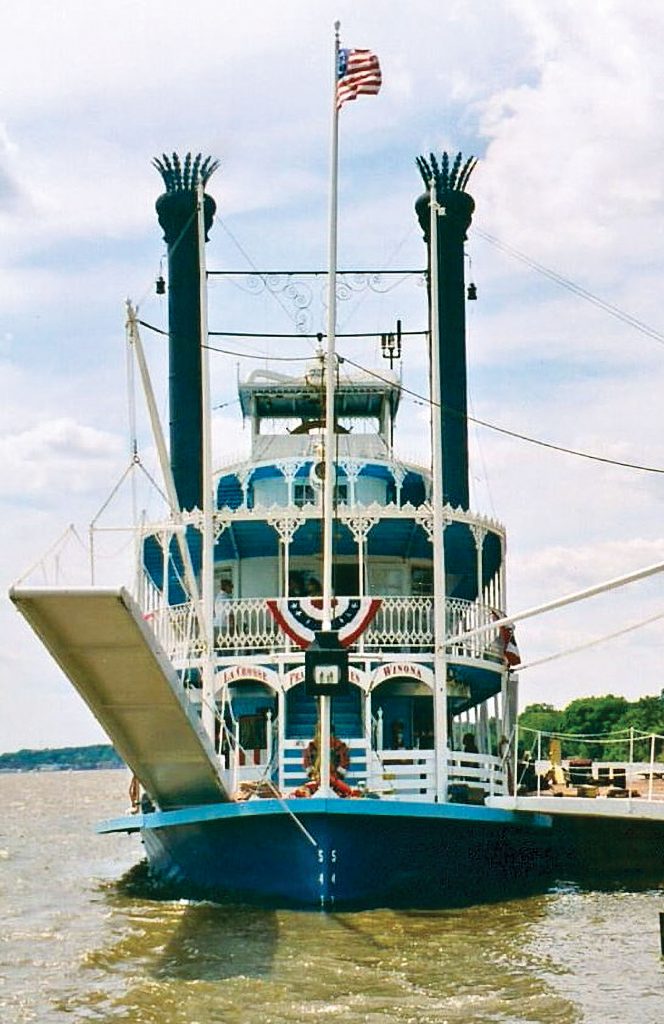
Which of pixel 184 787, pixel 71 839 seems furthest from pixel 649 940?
pixel 71 839

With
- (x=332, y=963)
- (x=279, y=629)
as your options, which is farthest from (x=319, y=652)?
(x=332, y=963)

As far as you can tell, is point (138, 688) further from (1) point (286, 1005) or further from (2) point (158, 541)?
(2) point (158, 541)

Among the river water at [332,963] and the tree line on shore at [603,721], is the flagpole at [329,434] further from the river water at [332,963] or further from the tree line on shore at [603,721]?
the tree line on shore at [603,721]

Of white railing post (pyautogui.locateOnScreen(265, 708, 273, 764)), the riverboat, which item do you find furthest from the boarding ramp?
white railing post (pyautogui.locateOnScreen(265, 708, 273, 764))

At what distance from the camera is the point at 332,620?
16797 millimetres

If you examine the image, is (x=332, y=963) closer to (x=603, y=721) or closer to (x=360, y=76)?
(x=360, y=76)

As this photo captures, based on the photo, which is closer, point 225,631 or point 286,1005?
point 286,1005

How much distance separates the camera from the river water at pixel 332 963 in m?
11.7

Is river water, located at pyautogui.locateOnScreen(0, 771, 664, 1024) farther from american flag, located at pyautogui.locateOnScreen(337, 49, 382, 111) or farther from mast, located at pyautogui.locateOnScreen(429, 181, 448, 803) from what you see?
american flag, located at pyautogui.locateOnScreen(337, 49, 382, 111)

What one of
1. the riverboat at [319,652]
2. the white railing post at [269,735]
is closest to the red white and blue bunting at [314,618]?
the riverboat at [319,652]

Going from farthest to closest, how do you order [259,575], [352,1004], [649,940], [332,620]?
1. [259,575]
2. [332,620]
3. [649,940]
4. [352,1004]

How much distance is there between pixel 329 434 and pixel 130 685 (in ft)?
13.4

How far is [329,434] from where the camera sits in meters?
17.2

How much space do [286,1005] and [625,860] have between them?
1309cm
